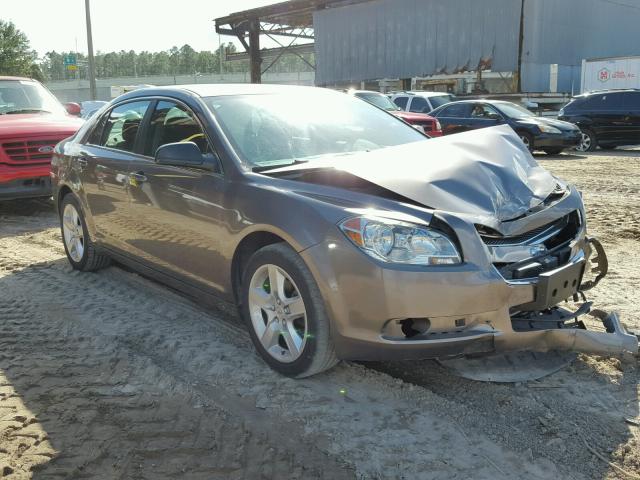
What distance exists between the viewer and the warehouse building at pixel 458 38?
28734mm

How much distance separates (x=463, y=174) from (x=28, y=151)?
6.68 metres

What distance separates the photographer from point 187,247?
4008mm

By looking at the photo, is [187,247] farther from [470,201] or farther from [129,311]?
[470,201]

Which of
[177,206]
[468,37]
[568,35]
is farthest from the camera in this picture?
[468,37]

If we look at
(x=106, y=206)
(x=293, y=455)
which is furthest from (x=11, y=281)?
(x=293, y=455)

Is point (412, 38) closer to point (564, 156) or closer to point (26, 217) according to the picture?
point (564, 156)

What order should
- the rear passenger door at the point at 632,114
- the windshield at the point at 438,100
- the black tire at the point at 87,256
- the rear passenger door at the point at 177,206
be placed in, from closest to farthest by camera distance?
the rear passenger door at the point at 177,206, the black tire at the point at 87,256, the rear passenger door at the point at 632,114, the windshield at the point at 438,100

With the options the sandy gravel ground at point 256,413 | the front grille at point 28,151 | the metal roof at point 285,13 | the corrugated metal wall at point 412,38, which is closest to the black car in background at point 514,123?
the front grille at point 28,151

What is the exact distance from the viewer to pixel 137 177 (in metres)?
4.48

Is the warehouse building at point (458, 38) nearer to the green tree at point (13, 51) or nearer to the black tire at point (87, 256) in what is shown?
the green tree at point (13, 51)

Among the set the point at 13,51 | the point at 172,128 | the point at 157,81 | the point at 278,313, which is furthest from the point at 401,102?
the point at 157,81

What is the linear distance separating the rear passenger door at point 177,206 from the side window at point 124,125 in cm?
19

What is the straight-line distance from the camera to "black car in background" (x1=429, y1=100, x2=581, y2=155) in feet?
50.2

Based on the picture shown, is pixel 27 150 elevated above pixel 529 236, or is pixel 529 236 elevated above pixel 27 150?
pixel 27 150
